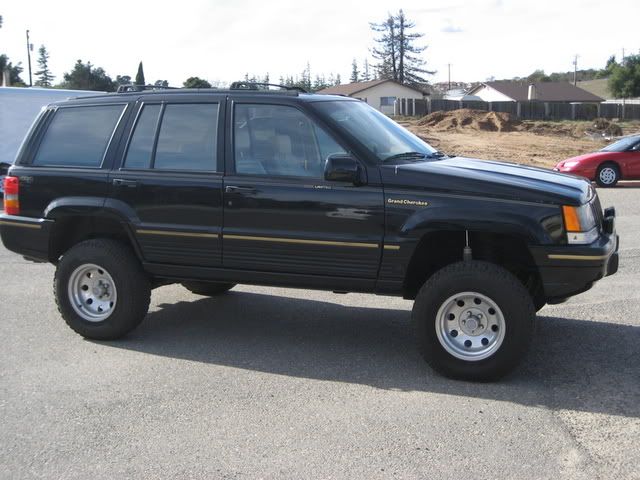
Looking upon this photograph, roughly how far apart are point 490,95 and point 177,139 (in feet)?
275

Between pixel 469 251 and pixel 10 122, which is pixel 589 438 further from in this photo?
pixel 10 122

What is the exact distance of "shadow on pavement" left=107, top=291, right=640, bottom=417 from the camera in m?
4.91

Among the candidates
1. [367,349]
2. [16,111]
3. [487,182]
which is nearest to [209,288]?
[367,349]

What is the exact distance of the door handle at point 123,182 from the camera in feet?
19.1

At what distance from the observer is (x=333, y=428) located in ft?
14.4

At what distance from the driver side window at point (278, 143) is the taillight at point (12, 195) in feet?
6.76

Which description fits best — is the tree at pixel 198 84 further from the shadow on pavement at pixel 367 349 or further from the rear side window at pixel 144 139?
the shadow on pavement at pixel 367 349

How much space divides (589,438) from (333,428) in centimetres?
145

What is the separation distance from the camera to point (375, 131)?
228 inches

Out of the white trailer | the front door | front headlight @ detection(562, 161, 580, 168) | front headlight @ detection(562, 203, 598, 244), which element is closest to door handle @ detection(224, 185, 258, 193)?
the front door

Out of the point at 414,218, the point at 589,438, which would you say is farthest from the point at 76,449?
the point at 589,438

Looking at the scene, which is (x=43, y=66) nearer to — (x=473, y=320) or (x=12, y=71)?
(x=12, y=71)

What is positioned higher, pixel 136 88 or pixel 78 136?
pixel 136 88

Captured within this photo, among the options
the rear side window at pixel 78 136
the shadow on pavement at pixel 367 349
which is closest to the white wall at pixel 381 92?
the shadow on pavement at pixel 367 349
